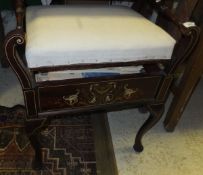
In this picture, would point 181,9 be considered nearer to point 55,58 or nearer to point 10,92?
point 55,58

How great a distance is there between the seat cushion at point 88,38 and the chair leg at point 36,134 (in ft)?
0.67

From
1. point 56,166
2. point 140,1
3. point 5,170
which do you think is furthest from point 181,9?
point 5,170

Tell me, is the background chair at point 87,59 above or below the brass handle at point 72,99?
above

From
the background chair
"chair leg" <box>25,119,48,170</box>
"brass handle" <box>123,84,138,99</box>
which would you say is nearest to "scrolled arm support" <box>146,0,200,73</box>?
the background chair

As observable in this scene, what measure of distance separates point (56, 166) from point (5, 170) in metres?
0.20

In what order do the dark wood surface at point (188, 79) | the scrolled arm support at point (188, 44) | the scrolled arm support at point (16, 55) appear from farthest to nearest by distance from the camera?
the dark wood surface at point (188, 79)
the scrolled arm support at point (188, 44)
the scrolled arm support at point (16, 55)

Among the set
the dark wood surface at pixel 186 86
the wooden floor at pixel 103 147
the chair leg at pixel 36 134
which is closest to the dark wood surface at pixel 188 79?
the dark wood surface at pixel 186 86

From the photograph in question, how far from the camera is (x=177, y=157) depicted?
120 centimetres

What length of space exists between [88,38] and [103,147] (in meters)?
0.59

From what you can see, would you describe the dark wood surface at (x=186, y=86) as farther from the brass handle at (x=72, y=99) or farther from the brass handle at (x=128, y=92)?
the brass handle at (x=72, y=99)

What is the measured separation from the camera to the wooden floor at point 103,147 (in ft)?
3.59

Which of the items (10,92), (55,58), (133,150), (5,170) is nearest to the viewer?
(55,58)

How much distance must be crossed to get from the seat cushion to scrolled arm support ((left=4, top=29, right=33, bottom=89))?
1.1 inches

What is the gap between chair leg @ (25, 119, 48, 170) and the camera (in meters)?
0.83
